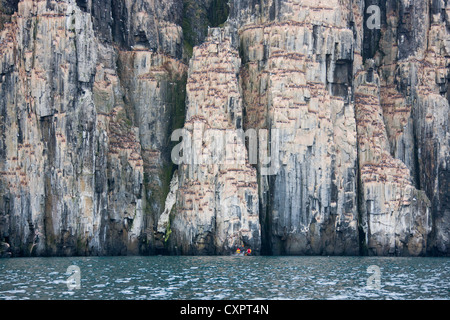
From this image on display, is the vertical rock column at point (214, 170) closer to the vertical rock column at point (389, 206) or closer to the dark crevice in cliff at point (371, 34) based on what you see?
the vertical rock column at point (389, 206)

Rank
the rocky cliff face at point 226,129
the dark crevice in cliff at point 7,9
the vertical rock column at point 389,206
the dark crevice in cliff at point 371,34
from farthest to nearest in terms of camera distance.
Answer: the dark crevice in cliff at point 371,34 → the vertical rock column at point 389,206 → the dark crevice in cliff at point 7,9 → the rocky cliff face at point 226,129

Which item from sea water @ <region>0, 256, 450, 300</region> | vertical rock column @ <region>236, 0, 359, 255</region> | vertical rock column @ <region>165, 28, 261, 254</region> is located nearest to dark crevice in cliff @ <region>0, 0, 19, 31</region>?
vertical rock column @ <region>165, 28, 261, 254</region>

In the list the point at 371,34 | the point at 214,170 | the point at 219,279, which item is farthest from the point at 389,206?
the point at 219,279

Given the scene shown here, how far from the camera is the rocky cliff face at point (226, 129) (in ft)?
336

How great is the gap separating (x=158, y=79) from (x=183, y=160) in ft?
53.1

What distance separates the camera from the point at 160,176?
118562 mm

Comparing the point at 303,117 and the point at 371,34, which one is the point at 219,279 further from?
the point at 371,34

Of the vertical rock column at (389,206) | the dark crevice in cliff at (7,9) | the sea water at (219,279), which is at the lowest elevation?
the sea water at (219,279)

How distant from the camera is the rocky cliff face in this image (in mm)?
102562

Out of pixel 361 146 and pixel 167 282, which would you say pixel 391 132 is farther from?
pixel 167 282

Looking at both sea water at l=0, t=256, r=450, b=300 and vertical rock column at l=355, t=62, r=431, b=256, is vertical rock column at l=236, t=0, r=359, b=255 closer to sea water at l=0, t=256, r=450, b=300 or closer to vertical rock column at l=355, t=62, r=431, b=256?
vertical rock column at l=355, t=62, r=431, b=256

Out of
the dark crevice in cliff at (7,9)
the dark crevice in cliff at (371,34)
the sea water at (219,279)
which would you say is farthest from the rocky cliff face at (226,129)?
the sea water at (219,279)

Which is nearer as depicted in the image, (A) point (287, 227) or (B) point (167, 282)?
(B) point (167, 282)
